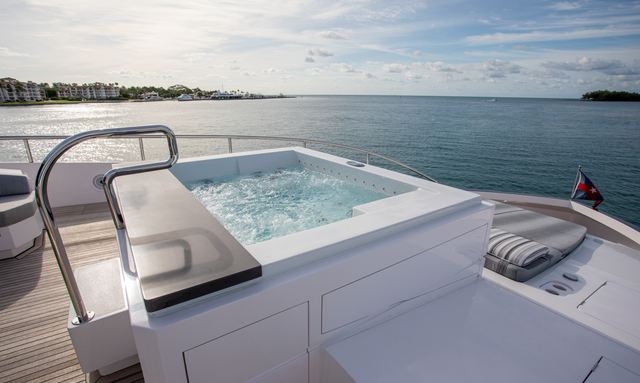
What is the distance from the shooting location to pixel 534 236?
2.21 m

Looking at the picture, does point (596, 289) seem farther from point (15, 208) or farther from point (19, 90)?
point (19, 90)

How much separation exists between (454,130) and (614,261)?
19.4m

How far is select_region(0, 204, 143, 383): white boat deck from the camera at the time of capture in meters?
1.14

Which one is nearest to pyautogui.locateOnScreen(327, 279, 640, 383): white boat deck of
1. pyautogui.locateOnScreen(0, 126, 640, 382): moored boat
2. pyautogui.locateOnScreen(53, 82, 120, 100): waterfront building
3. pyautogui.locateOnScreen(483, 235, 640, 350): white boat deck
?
pyautogui.locateOnScreen(0, 126, 640, 382): moored boat

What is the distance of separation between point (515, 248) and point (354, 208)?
4.10 ft

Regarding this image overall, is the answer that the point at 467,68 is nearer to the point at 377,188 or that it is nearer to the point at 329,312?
the point at 377,188

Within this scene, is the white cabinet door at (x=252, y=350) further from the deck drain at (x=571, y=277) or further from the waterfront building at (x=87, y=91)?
the waterfront building at (x=87, y=91)

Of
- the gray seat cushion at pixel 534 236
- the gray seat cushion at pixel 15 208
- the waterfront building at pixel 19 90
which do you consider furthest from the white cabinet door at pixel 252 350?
the waterfront building at pixel 19 90

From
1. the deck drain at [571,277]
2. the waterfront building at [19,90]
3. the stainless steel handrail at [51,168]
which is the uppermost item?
the waterfront building at [19,90]

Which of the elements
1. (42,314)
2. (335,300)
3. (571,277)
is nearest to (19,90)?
(42,314)

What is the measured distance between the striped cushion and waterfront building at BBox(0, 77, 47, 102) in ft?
125

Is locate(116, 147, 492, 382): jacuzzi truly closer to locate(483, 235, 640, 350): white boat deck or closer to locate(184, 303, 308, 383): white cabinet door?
locate(184, 303, 308, 383): white cabinet door

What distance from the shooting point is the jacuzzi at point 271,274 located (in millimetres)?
773

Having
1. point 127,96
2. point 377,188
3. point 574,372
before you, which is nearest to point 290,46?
point 377,188
